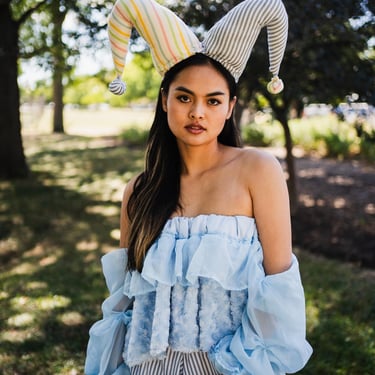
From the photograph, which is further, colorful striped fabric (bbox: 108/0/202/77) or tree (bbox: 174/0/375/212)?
tree (bbox: 174/0/375/212)

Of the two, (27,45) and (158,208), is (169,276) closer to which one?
(158,208)

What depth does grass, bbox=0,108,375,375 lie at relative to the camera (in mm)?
3481

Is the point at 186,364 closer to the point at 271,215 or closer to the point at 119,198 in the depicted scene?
the point at 271,215

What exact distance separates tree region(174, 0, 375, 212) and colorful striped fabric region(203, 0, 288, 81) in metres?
2.24

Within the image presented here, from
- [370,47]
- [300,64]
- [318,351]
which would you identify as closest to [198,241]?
[318,351]

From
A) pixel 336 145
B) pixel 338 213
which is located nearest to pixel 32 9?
pixel 338 213

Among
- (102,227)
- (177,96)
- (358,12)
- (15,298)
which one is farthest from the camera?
(102,227)

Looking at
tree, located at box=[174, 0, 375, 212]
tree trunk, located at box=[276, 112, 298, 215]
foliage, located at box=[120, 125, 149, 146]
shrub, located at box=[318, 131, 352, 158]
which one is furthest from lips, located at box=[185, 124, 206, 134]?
foliage, located at box=[120, 125, 149, 146]

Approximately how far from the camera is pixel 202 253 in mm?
1604

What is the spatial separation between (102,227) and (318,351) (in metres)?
3.72

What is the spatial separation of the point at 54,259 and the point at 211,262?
431 centimetres

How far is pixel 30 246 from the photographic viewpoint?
597cm

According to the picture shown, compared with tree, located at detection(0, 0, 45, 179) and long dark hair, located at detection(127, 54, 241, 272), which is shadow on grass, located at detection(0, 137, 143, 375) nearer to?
tree, located at detection(0, 0, 45, 179)

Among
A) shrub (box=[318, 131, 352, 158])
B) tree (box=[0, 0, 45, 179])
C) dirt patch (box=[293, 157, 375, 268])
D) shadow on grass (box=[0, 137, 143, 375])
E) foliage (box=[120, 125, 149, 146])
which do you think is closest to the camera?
shadow on grass (box=[0, 137, 143, 375])
